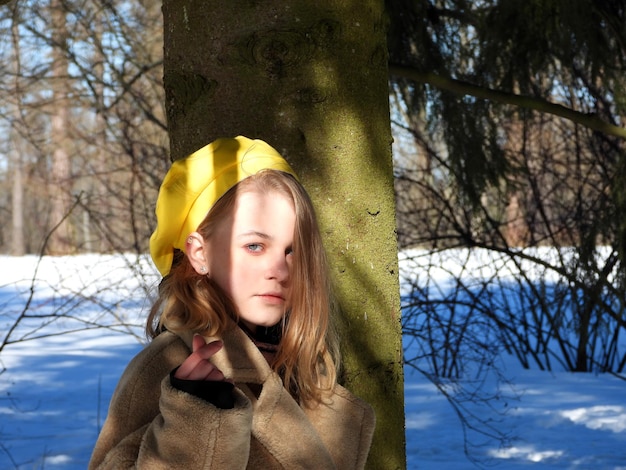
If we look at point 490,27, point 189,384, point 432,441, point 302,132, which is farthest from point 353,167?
point 432,441

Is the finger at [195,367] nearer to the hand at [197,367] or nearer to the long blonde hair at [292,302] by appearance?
the hand at [197,367]

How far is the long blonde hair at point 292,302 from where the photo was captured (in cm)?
155

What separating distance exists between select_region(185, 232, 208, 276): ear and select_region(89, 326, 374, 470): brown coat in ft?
0.44

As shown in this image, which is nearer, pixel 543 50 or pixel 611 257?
pixel 543 50

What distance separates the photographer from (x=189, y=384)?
1.32m

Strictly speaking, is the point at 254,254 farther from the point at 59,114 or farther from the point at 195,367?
the point at 59,114

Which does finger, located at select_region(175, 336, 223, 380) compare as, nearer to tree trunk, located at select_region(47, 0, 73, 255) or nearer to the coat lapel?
the coat lapel

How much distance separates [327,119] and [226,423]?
2.64ft

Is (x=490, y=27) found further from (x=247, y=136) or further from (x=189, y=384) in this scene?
(x=189, y=384)

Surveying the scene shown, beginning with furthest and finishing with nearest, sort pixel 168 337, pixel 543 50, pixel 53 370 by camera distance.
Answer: pixel 53 370, pixel 543 50, pixel 168 337

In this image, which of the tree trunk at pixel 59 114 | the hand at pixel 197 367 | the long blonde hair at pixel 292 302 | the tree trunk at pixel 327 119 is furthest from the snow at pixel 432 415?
the hand at pixel 197 367

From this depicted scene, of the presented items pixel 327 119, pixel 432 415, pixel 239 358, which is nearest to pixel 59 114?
pixel 432 415

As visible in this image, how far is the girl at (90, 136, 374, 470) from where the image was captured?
58.8 inches

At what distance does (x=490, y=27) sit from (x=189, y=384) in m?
2.84
